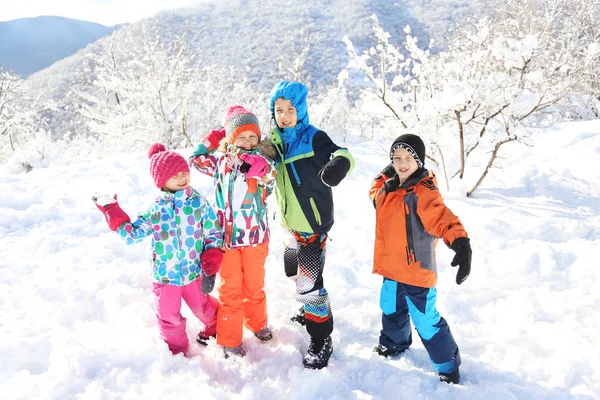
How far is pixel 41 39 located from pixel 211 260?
144 meters

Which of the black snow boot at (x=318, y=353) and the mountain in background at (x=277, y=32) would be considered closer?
the black snow boot at (x=318, y=353)

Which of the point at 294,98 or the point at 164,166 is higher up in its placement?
the point at 294,98

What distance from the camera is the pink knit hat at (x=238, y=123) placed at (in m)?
2.30

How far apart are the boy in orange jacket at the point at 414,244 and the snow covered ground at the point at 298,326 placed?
0.84 ft

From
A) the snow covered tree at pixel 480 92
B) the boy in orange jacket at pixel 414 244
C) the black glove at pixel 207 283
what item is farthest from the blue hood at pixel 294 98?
the snow covered tree at pixel 480 92

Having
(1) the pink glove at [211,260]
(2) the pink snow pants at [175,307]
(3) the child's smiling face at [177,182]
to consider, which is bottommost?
(2) the pink snow pants at [175,307]

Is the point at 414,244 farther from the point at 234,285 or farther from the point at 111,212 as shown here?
the point at 111,212

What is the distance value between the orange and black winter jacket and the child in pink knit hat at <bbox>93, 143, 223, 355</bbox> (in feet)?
3.52

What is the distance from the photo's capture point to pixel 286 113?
2.36m

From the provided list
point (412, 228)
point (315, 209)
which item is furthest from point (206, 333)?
point (412, 228)

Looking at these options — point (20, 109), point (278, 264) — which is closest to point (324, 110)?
point (20, 109)

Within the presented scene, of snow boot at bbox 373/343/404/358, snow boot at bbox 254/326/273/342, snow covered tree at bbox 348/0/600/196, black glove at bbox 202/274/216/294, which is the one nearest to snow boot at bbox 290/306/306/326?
snow boot at bbox 254/326/273/342

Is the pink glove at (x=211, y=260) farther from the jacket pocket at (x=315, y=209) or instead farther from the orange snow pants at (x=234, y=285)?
the jacket pocket at (x=315, y=209)

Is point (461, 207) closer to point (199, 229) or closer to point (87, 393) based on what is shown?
point (199, 229)
